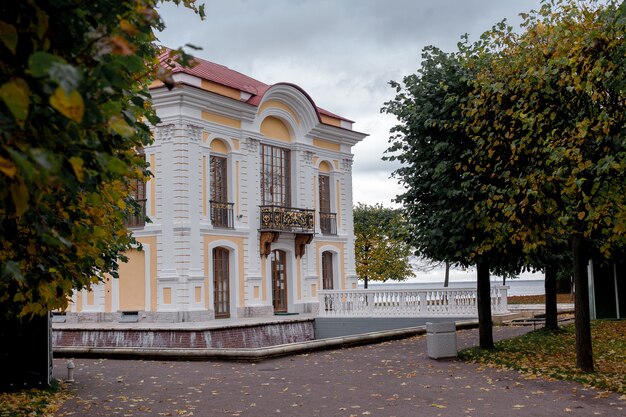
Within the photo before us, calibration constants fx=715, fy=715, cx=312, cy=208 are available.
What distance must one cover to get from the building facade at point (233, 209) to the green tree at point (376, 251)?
2111 centimetres

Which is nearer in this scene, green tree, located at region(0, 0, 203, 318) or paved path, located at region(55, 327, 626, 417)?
green tree, located at region(0, 0, 203, 318)

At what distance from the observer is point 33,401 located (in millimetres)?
10312

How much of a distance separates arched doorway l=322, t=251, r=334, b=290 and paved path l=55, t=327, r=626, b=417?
17699 millimetres

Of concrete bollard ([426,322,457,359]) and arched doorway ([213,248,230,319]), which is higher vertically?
arched doorway ([213,248,230,319])

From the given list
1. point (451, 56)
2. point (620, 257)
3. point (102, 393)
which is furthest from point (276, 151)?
point (102, 393)

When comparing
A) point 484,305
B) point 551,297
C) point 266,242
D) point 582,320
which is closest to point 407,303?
point 551,297

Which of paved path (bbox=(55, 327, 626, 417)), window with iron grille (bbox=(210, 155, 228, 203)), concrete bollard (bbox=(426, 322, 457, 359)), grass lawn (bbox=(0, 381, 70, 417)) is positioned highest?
window with iron grille (bbox=(210, 155, 228, 203))

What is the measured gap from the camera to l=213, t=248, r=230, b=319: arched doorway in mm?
27750

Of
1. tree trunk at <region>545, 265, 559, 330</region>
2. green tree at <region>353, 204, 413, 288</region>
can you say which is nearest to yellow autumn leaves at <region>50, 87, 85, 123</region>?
tree trunk at <region>545, 265, 559, 330</region>

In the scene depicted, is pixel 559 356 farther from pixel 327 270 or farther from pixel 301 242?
pixel 327 270

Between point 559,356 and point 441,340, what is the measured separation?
7.90 feet

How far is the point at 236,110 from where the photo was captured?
2852 cm

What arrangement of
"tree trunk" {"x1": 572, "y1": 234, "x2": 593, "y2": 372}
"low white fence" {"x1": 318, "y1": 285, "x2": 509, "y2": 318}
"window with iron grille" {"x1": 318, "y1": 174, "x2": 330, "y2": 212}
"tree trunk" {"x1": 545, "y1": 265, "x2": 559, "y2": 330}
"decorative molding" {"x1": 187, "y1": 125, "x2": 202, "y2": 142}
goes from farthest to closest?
1. "window with iron grille" {"x1": 318, "y1": 174, "x2": 330, "y2": 212}
2. "decorative molding" {"x1": 187, "y1": 125, "x2": 202, "y2": 142}
3. "low white fence" {"x1": 318, "y1": 285, "x2": 509, "y2": 318}
4. "tree trunk" {"x1": 545, "y1": 265, "x2": 559, "y2": 330}
5. "tree trunk" {"x1": 572, "y1": 234, "x2": 593, "y2": 372}

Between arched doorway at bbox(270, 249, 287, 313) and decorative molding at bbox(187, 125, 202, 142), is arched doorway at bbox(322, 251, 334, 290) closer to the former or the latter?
arched doorway at bbox(270, 249, 287, 313)
